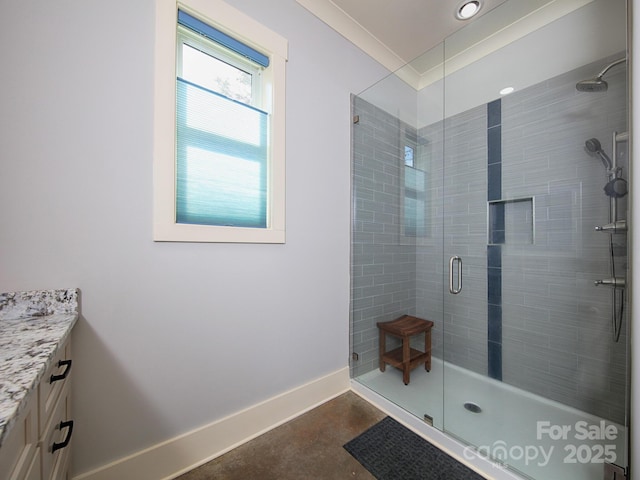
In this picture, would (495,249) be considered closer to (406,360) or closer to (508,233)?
(508,233)

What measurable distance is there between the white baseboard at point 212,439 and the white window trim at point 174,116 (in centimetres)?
103

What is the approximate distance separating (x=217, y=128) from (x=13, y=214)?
93 centimetres

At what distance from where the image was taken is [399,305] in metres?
2.29

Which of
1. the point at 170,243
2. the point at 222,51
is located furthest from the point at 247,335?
the point at 222,51

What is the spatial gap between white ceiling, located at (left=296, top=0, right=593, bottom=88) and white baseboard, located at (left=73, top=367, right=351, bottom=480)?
267 cm

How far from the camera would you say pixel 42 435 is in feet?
2.25

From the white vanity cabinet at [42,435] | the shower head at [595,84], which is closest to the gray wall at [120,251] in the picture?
the white vanity cabinet at [42,435]

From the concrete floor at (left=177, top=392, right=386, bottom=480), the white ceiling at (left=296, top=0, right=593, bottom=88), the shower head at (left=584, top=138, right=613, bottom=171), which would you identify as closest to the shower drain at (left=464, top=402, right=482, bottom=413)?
the concrete floor at (left=177, top=392, right=386, bottom=480)

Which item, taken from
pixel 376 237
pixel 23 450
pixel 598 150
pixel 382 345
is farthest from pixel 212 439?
pixel 598 150

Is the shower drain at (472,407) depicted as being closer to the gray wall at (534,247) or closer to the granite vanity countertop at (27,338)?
the gray wall at (534,247)

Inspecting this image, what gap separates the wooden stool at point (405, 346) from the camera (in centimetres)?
196

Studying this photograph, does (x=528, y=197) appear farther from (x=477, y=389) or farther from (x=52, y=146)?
(x=52, y=146)

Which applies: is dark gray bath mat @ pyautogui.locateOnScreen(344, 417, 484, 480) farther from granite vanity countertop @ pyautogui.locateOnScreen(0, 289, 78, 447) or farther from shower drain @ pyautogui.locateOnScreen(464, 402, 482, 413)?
granite vanity countertop @ pyautogui.locateOnScreen(0, 289, 78, 447)

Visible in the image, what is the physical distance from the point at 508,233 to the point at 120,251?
7.96ft
